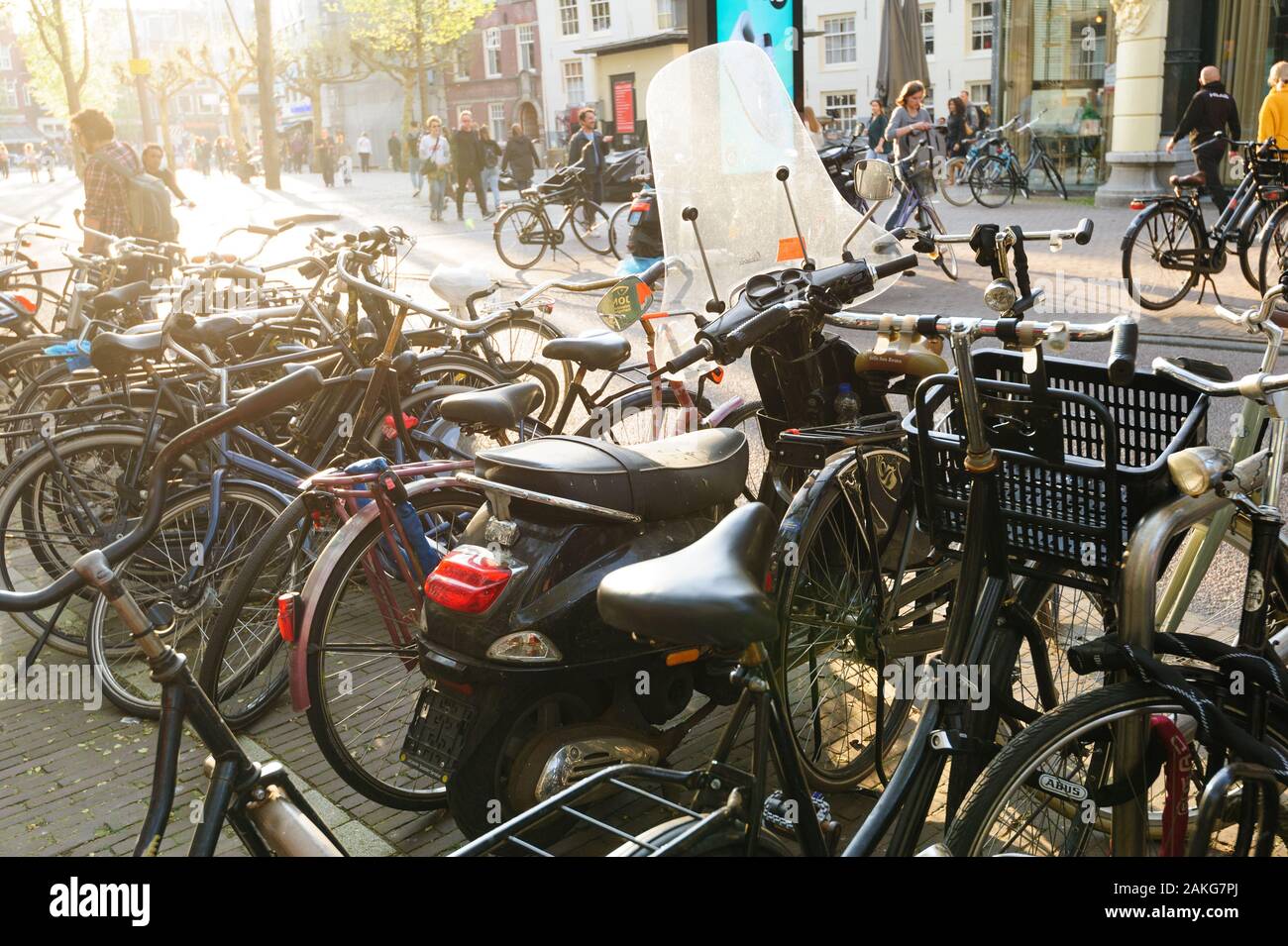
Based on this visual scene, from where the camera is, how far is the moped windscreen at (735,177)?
4.21m

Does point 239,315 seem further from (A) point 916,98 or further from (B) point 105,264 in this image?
(A) point 916,98

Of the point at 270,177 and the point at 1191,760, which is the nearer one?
the point at 1191,760

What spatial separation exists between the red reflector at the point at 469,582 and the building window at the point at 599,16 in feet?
150

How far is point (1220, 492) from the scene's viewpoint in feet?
7.23

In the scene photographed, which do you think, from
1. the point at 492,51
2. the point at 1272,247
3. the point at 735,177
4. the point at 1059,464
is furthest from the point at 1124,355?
the point at 492,51

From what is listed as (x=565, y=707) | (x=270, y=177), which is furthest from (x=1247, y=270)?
(x=270, y=177)

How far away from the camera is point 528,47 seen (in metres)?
51.7

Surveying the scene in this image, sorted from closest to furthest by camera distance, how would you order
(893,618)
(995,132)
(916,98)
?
(893,618) → (916,98) → (995,132)

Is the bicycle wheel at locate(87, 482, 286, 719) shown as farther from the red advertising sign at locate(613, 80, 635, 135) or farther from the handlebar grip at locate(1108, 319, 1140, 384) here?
the red advertising sign at locate(613, 80, 635, 135)

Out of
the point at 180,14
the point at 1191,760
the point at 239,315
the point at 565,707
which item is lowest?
the point at 565,707

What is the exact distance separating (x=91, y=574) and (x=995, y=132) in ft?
67.2

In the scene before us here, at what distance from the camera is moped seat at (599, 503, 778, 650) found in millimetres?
1854

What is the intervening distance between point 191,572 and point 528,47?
50903mm

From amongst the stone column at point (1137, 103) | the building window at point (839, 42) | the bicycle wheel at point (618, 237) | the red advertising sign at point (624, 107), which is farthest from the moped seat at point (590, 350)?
the building window at point (839, 42)
